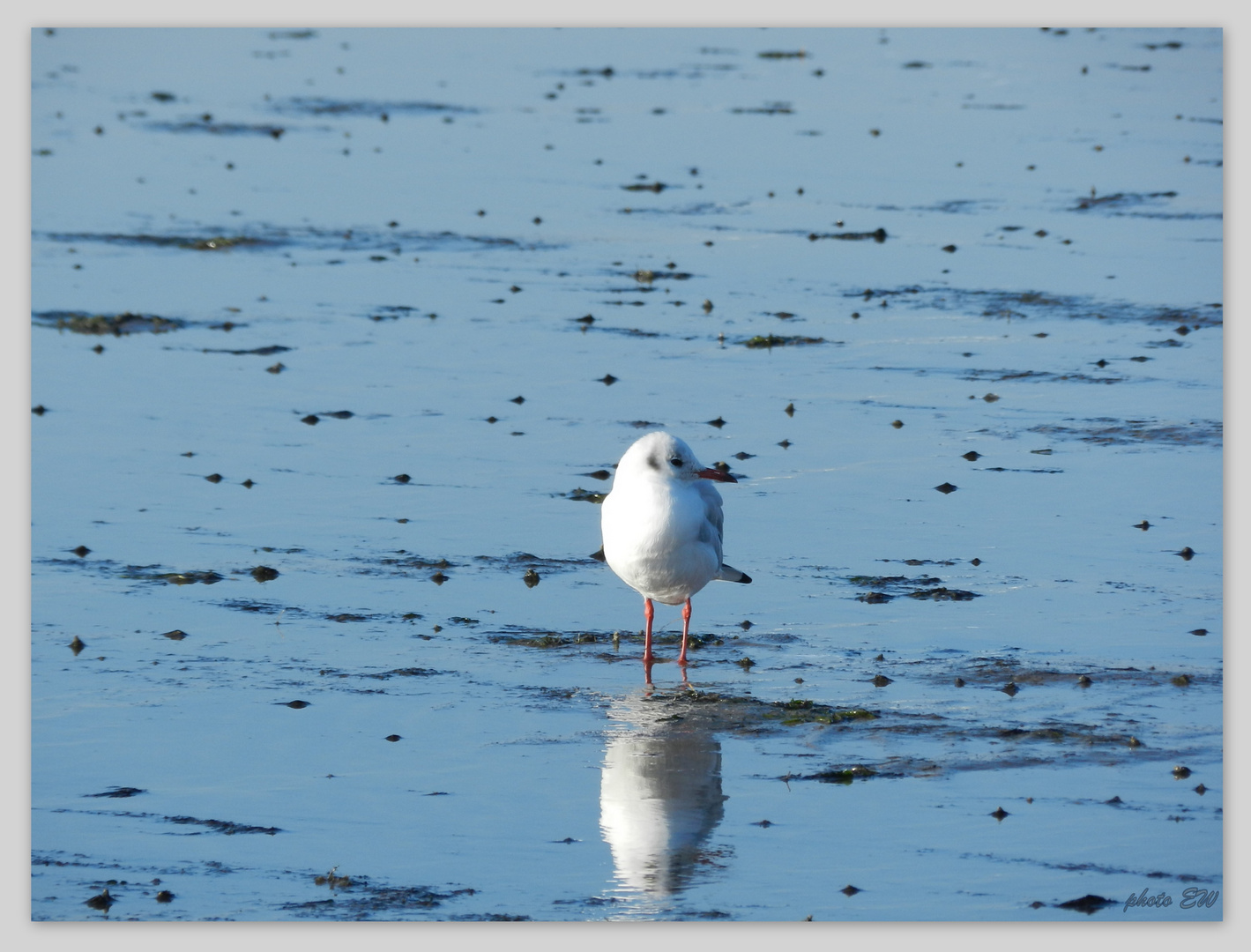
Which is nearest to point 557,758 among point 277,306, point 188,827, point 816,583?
point 188,827

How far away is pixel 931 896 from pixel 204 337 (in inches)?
373

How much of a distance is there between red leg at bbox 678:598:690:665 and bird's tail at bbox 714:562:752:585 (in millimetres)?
229

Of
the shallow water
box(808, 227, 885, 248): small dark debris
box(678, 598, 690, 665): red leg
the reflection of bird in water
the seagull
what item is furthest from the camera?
box(808, 227, 885, 248): small dark debris

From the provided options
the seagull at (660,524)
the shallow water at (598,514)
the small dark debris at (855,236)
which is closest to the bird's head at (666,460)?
the seagull at (660,524)

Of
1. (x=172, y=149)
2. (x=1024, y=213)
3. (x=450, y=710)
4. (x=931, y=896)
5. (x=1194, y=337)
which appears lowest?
(x=931, y=896)

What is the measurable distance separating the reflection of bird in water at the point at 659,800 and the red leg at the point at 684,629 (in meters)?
0.65

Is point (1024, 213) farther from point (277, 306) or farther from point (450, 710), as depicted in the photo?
point (450, 710)

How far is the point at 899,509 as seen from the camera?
9.93 m

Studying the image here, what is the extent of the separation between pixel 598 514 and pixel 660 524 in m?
2.10

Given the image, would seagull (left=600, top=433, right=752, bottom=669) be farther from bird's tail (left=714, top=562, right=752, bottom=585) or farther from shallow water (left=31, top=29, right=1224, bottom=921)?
shallow water (left=31, top=29, right=1224, bottom=921)

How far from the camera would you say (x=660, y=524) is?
25.5 ft

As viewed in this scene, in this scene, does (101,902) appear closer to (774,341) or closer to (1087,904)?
(1087,904)

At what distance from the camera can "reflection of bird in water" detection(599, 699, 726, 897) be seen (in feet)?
19.1

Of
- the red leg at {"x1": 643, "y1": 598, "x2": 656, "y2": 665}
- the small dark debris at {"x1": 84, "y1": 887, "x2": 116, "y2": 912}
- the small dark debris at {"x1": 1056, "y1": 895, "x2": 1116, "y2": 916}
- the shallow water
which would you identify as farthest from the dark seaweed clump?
the small dark debris at {"x1": 1056, "y1": 895, "x2": 1116, "y2": 916}
